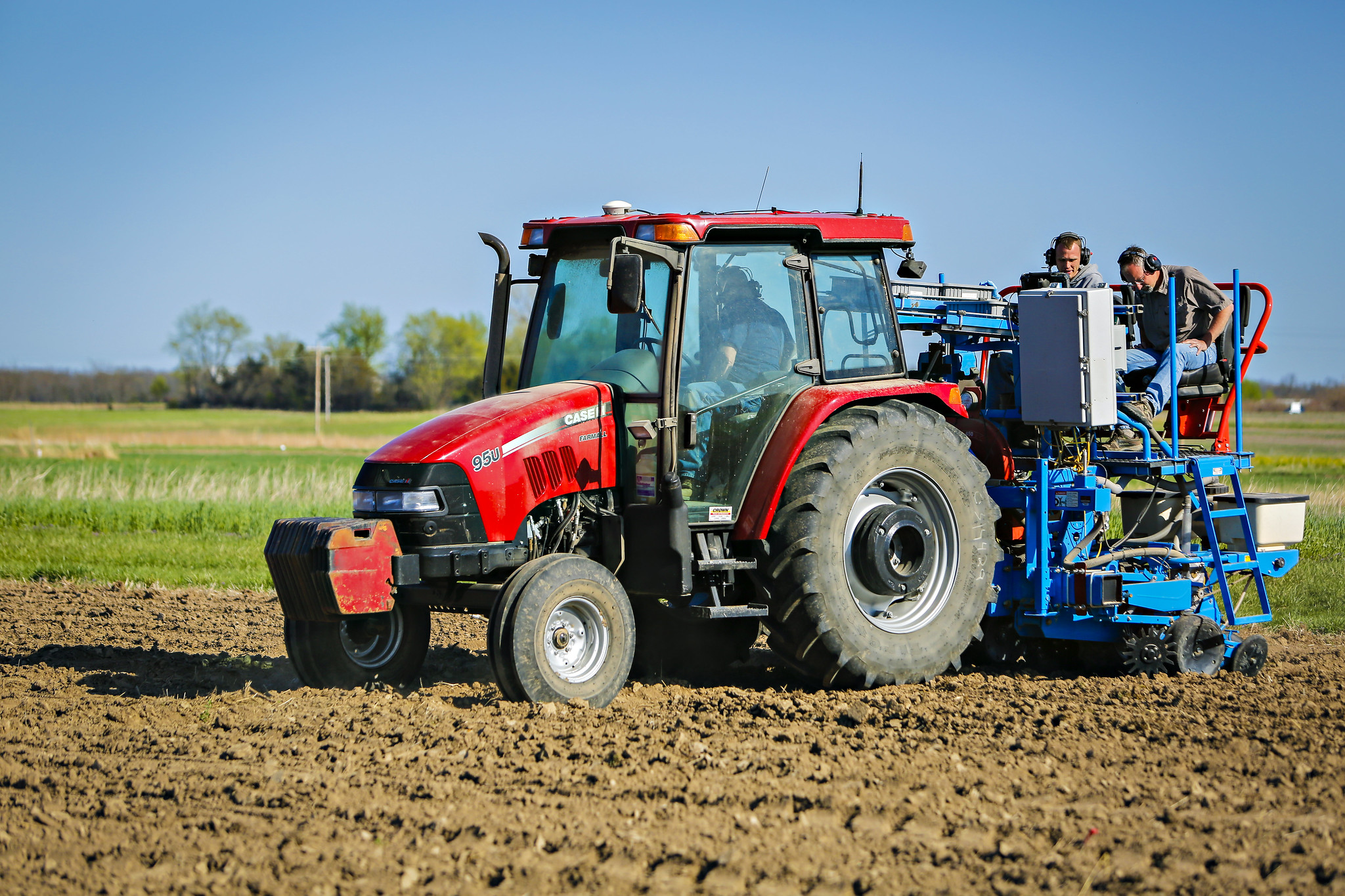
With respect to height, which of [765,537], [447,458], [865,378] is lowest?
[765,537]

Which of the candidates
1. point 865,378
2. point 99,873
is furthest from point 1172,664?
point 99,873

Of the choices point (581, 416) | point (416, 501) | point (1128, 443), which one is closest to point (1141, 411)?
point (1128, 443)

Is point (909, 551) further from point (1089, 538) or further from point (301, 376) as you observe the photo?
point (301, 376)

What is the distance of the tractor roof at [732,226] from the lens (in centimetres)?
625

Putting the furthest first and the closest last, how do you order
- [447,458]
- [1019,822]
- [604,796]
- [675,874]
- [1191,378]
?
[1191,378], [447,458], [604,796], [1019,822], [675,874]

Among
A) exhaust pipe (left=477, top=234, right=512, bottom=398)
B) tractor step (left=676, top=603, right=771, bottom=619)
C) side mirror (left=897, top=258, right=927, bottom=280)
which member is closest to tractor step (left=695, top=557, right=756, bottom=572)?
tractor step (left=676, top=603, right=771, bottom=619)

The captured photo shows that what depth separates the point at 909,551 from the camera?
6.82 metres

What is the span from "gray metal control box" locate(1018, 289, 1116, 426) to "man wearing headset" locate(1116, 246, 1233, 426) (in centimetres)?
68

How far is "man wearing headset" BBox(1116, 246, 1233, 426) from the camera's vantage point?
7.86 metres

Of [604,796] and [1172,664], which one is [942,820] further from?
[1172,664]

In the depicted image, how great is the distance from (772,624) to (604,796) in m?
1.89

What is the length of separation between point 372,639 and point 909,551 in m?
2.99

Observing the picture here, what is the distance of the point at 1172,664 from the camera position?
23.9 ft

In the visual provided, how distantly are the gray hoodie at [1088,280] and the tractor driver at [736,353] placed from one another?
2.41 m
